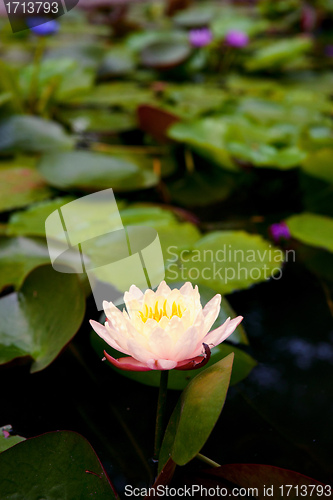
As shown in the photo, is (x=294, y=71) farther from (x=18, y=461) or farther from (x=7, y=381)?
(x=18, y=461)

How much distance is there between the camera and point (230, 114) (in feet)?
6.01

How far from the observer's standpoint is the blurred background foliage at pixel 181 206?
28.8 inches

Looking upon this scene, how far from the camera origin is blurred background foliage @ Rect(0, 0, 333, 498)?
0.73 metres

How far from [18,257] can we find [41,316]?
249 millimetres

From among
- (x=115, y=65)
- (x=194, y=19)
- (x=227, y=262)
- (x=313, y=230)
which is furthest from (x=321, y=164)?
(x=194, y=19)

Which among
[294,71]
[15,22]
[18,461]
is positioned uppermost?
[15,22]

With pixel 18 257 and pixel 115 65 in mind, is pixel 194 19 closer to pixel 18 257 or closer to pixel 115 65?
pixel 115 65

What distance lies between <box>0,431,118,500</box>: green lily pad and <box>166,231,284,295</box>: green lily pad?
409mm

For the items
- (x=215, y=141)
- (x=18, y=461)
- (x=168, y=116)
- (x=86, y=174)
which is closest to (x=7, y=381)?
(x=18, y=461)

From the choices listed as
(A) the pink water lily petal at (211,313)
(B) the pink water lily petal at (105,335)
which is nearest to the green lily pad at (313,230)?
(A) the pink water lily petal at (211,313)

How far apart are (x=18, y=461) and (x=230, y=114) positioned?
5.17 ft

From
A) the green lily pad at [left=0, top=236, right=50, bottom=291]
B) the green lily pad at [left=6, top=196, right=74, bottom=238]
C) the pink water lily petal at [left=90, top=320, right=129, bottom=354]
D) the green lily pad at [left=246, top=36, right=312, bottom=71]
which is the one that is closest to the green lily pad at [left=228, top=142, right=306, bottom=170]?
the green lily pad at [left=6, top=196, right=74, bottom=238]

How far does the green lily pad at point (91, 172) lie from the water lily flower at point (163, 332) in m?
0.76

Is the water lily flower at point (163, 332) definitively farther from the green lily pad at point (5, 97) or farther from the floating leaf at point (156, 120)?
the green lily pad at point (5, 97)
